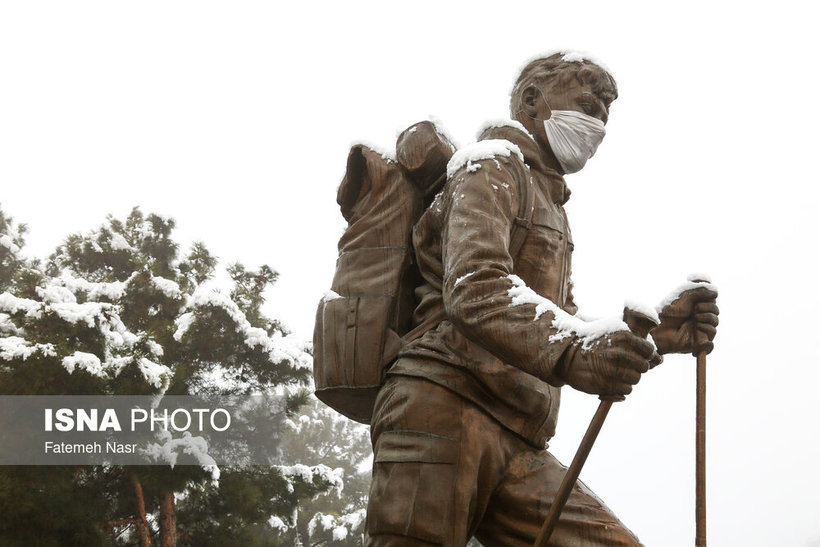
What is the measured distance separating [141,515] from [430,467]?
33.1 feet

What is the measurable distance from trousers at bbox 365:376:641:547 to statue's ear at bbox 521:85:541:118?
3.35 ft

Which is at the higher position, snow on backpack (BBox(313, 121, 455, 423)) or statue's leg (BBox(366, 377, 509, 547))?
snow on backpack (BBox(313, 121, 455, 423))

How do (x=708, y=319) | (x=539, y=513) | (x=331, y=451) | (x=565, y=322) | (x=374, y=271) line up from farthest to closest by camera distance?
(x=331, y=451) < (x=374, y=271) < (x=708, y=319) < (x=539, y=513) < (x=565, y=322)

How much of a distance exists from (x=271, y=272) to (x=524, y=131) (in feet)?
42.6

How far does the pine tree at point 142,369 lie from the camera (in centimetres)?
1066

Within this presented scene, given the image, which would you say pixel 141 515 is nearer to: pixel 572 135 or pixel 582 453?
pixel 572 135

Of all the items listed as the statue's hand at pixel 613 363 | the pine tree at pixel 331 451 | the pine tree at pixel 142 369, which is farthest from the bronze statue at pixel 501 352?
the pine tree at pixel 331 451

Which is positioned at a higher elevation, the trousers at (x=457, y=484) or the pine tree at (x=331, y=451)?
the pine tree at (x=331, y=451)

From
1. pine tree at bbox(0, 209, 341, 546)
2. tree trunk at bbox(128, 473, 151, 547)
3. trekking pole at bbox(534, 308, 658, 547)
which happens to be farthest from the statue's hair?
tree trunk at bbox(128, 473, 151, 547)

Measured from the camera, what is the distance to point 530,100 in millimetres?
3076

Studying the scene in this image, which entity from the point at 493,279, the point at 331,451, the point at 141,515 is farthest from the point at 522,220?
the point at 331,451

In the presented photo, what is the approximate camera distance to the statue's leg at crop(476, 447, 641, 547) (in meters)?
2.52

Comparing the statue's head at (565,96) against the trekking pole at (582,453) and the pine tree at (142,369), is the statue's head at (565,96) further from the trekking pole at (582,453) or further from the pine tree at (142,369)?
the pine tree at (142,369)

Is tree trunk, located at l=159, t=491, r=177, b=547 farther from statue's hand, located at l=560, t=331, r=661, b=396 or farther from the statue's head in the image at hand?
statue's hand, located at l=560, t=331, r=661, b=396
